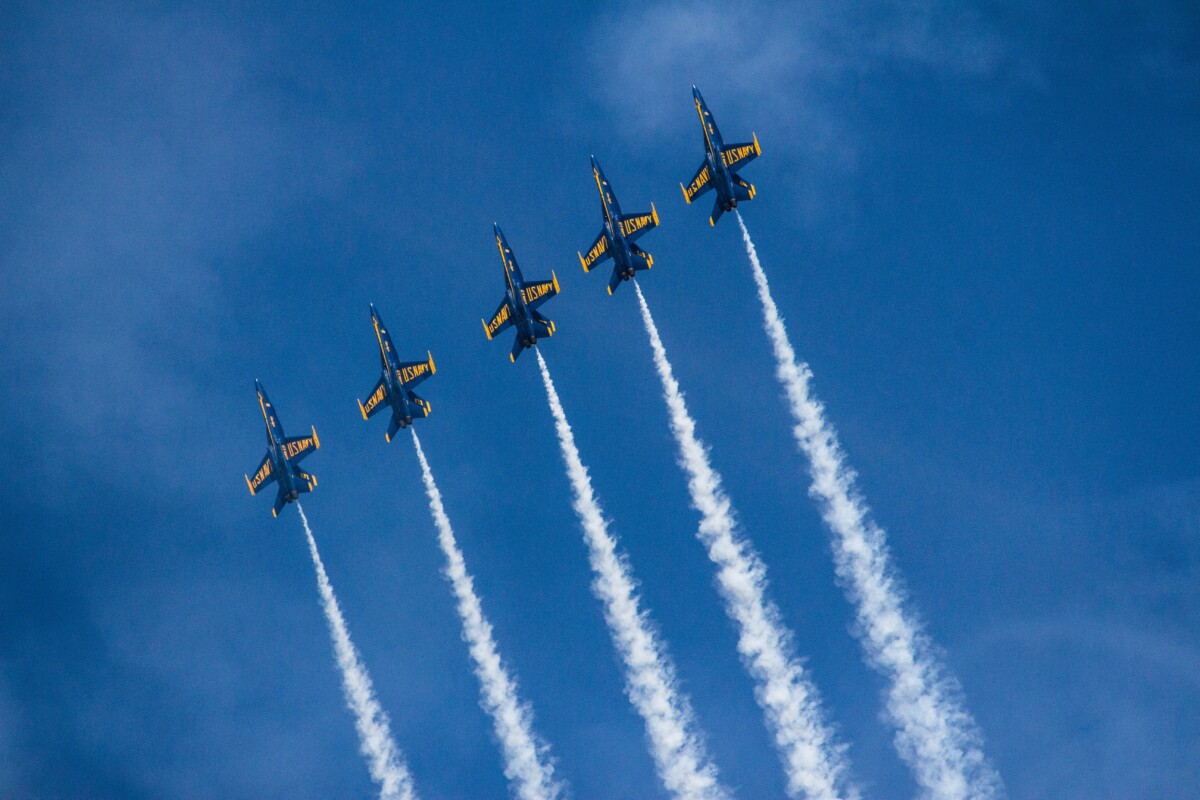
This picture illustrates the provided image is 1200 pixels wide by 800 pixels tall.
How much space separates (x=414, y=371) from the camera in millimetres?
113438

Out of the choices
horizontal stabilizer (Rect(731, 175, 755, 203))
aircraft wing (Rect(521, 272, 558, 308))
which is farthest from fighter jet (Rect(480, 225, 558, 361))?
horizontal stabilizer (Rect(731, 175, 755, 203))

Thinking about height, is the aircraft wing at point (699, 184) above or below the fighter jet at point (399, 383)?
above

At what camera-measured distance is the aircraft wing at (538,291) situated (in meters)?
109

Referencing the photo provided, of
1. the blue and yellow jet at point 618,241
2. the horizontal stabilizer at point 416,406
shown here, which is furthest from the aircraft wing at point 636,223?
the horizontal stabilizer at point 416,406

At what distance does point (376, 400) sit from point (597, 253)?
2304cm

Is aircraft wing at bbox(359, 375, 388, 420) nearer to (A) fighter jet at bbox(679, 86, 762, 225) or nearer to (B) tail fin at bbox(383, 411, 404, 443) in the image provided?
(B) tail fin at bbox(383, 411, 404, 443)

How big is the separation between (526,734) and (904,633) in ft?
95.9

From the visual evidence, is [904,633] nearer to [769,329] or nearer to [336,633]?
[769,329]

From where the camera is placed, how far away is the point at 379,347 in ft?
375

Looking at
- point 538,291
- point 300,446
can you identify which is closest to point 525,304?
point 538,291

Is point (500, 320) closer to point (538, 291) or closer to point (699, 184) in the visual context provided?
point (538, 291)

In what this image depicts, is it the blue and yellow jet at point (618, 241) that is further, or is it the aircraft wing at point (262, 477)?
the aircraft wing at point (262, 477)

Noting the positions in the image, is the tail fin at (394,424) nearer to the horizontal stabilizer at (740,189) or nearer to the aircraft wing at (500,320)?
the aircraft wing at (500,320)

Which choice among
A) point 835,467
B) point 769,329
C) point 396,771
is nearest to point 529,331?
point 769,329
